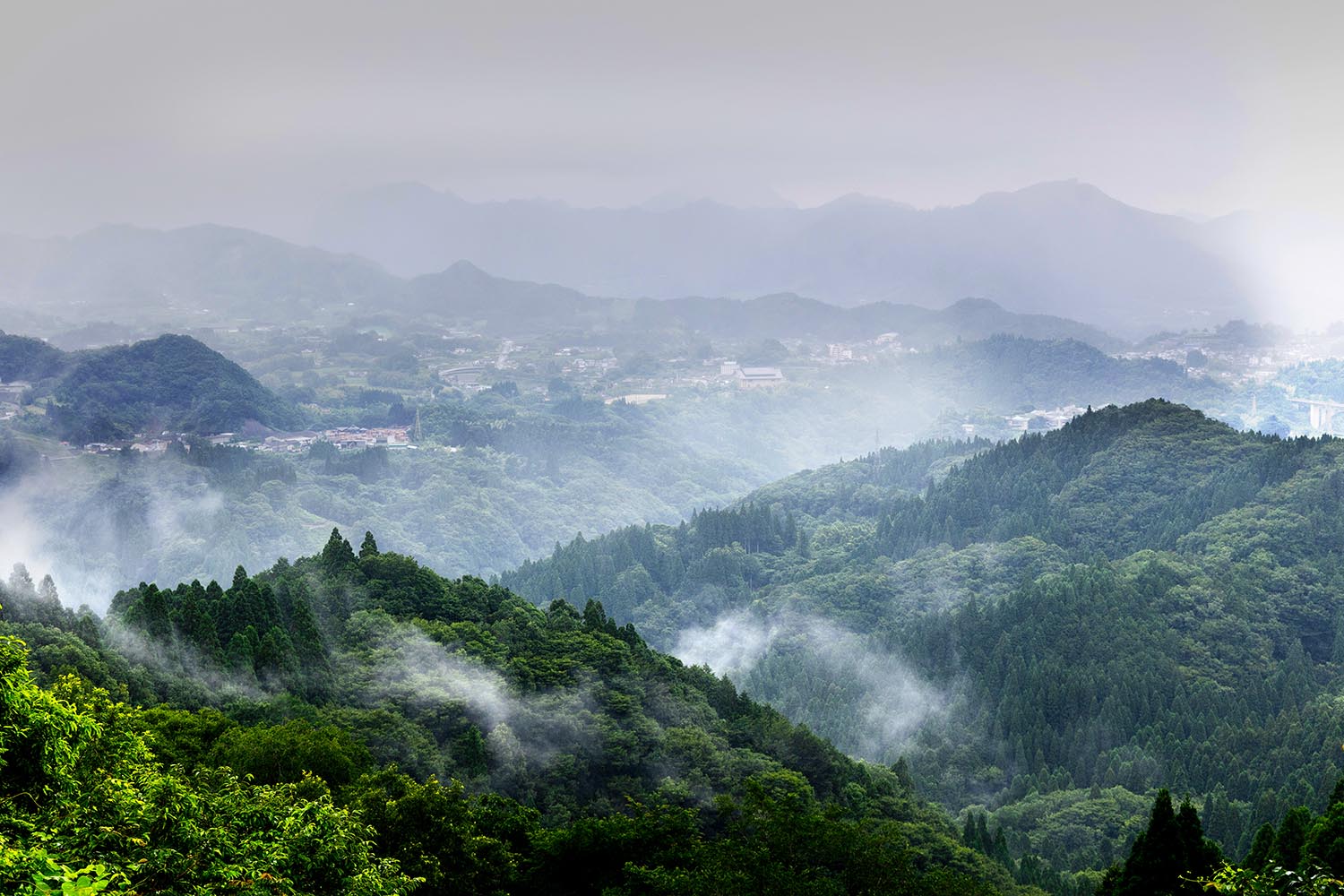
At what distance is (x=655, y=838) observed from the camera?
2466 cm

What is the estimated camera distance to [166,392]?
144 m

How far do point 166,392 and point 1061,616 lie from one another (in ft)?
391

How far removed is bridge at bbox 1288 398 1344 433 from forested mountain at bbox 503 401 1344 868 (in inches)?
3292

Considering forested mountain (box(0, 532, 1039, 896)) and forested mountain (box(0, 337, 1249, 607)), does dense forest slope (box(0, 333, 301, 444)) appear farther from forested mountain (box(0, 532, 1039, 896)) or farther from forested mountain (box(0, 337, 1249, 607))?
forested mountain (box(0, 532, 1039, 896))

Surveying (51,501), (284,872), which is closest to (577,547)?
(51,501)

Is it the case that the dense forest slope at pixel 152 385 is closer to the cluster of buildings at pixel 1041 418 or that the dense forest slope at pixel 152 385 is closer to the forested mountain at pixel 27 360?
the forested mountain at pixel 27 360

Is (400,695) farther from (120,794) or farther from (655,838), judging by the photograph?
(120,794)

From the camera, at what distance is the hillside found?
134 metres

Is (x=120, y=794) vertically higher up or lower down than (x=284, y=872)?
higher up

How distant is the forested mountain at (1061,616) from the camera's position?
48.9m

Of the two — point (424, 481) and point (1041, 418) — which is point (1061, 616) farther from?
point (1041, 418)

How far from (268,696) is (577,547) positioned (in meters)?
66.5

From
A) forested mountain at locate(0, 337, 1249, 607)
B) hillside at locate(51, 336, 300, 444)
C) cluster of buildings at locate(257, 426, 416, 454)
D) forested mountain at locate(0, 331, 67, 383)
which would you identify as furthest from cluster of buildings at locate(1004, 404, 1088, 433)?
forested mountain at locate(0, 331, 67, 383)

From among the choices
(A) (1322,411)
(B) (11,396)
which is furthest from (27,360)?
(A) (1322,411)
